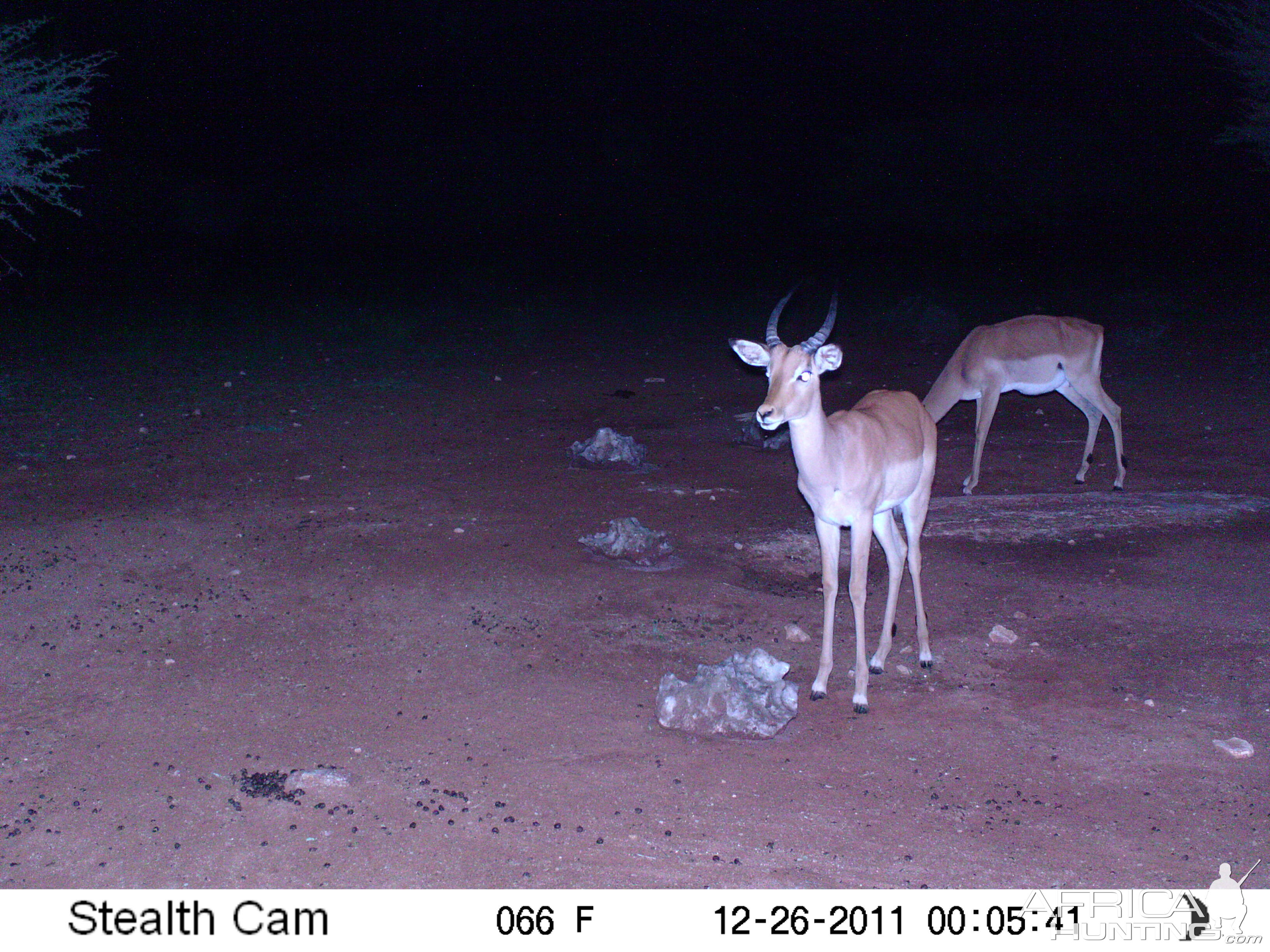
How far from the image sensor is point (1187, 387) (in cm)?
1400

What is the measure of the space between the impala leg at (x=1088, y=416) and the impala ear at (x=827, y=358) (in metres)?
5.25

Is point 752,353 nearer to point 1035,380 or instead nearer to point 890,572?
point 890,572

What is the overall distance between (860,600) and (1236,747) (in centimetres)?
189

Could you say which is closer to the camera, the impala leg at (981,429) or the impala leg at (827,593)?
the impala leg at (827,593)

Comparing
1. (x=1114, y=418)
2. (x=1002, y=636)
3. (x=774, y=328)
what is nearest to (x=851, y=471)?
(x=774, y=328)

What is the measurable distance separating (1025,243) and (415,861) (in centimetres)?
2844

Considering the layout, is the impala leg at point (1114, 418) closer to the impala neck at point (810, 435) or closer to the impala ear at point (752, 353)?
the impala neck at point (810, 435)

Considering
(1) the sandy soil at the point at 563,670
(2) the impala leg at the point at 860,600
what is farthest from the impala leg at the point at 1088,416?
(2) the impala leg at the point at 860,600

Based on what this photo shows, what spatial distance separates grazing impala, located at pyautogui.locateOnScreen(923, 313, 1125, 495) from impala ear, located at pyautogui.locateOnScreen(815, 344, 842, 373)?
489cm

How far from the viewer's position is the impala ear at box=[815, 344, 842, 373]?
217 inches

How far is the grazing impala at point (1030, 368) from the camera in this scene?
33.6 feet

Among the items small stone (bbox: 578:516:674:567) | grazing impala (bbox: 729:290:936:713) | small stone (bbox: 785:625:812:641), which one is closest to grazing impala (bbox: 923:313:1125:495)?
small stone (bbox: 578:516:674:567)

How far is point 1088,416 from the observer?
1058 cm

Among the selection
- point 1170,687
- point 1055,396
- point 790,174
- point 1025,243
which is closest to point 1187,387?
point 1055,396
